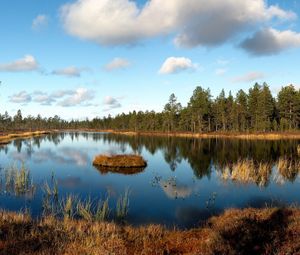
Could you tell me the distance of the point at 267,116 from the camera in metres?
126

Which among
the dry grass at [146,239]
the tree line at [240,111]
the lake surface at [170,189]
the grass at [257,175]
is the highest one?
the tree line at [240,111]

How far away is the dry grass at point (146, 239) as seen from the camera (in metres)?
10.9

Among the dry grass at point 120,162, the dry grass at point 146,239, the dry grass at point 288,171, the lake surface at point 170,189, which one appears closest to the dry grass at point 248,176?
the lake surface at point 170,189

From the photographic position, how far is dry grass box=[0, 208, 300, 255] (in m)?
10.9

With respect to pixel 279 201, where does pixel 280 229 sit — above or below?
above

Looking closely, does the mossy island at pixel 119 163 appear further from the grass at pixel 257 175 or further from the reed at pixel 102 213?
the reed at pixel 102 213

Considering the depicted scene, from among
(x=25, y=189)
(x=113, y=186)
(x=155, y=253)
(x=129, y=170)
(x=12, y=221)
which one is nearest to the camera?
(x=155, y=253)

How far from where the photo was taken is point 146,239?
13.8m

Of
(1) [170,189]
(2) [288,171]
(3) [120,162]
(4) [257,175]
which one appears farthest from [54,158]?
(2) [288,171]

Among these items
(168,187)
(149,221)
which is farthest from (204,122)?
(149,221)

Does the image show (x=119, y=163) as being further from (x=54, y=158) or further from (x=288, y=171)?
(x=288, y=171)

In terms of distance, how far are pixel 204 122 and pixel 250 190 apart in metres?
118

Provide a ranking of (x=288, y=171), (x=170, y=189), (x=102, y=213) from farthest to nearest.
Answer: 1. (x=288, y=171)
2. (x=170, y=189)
3. (x=102, y=213)

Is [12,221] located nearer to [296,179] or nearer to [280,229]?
[280,229]
